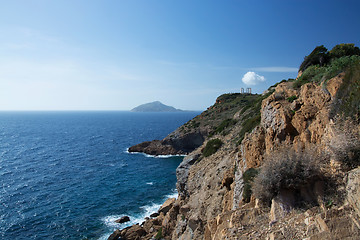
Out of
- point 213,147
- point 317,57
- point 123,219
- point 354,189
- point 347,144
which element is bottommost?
point 123,219

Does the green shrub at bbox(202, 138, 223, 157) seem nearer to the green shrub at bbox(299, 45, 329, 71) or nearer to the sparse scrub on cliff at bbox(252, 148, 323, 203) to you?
the green shrub at bbox(299, 45, 329, 71)

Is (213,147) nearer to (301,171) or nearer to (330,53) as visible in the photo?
(330,53)

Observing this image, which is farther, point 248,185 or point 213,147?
point 213,147

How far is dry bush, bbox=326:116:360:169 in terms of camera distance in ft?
23.1

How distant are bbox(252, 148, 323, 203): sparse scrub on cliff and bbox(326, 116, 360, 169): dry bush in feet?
2.42

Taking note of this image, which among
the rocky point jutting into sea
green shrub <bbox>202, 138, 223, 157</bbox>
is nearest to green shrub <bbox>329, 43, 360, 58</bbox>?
the rocky point jutting into sea

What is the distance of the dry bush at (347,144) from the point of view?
7.05 meters

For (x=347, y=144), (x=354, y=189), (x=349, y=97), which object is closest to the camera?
(x=354, y=189)

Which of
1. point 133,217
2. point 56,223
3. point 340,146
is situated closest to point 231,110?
point 133,217

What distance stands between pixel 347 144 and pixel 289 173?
208 cm

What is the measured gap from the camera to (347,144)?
7.09 m

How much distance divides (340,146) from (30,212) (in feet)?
119

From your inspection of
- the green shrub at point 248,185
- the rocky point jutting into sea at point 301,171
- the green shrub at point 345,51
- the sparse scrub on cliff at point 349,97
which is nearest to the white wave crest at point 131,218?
the rocky point jutting into sea at point 301,171

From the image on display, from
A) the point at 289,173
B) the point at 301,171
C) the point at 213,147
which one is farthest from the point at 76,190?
the point at 301,171
